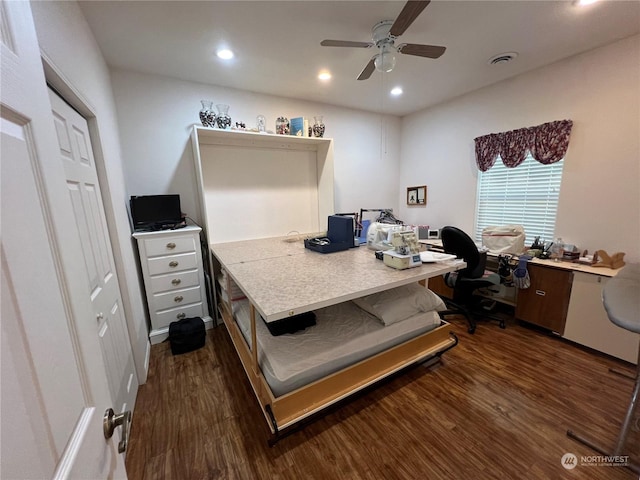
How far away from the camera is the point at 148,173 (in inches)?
105

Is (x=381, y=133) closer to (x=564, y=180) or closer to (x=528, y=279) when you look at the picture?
(x=564, y=180)

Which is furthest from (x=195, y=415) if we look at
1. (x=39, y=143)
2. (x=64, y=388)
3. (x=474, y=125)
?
(x=474, y=125)

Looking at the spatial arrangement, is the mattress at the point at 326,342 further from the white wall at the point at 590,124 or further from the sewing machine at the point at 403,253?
the white wall at the point at 590,124

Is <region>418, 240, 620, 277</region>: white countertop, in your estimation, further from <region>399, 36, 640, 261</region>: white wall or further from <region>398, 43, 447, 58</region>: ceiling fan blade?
<region>398, 43, 447, 58</region>: ceiling fan blade

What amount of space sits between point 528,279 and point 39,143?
3.40 m

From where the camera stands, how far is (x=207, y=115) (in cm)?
258

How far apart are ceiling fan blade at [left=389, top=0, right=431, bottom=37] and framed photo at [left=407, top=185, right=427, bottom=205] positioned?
2692 mm

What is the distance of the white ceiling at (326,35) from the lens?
1.73 meters

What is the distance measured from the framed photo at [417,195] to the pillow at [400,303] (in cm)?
245

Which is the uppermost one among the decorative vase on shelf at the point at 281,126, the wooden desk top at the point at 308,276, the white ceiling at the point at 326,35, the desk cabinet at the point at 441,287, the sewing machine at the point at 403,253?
the white ceiling at the point at 326,35

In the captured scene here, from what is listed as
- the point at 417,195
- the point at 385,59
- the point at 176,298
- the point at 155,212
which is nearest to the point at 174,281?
the point at 176,298

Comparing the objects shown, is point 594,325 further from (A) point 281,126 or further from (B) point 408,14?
(A) point 281,126

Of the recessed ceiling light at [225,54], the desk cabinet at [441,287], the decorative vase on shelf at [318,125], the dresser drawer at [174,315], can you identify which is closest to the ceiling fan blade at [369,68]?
the decorative vase on shelf at [318,125]

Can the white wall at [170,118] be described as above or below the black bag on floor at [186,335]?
above
